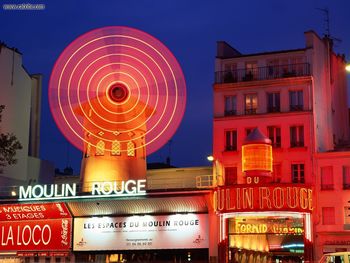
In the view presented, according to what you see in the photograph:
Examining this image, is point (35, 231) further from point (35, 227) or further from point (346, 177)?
point (346, 177)

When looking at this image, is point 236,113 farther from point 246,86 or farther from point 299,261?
point 299,261

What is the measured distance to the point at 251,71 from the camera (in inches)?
1335

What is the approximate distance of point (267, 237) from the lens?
34844mm

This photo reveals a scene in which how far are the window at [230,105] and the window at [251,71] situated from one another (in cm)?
116

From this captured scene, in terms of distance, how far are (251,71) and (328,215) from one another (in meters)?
7.74

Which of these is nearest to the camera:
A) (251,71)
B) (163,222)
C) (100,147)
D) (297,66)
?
(297,66)

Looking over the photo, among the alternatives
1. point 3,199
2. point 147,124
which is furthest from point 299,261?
point 3,199

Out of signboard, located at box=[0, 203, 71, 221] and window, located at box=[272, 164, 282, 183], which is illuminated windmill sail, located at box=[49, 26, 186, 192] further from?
window, located at box=[272, 164, 282, 183]

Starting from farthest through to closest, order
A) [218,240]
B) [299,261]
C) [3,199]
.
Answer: [3,199] → [299,261] → [218,240]

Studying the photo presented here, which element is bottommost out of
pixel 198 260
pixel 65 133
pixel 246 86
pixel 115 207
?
pixel 198 260

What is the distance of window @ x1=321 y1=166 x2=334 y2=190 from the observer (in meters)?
31.1

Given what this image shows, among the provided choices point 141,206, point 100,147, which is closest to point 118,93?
point 100,147

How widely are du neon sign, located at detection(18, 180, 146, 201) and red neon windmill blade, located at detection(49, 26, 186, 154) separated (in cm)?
192

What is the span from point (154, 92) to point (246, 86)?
4.45m
